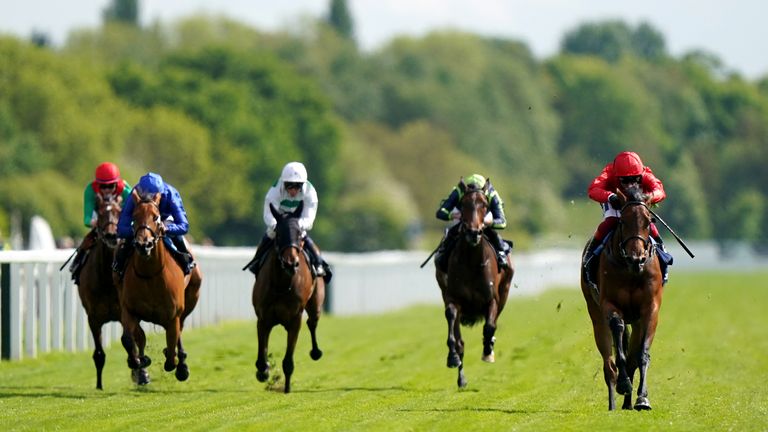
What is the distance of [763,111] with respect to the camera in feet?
539

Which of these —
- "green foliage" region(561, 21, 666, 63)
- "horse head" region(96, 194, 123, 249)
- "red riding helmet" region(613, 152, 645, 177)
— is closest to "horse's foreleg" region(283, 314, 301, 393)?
"horse head" region(96, 194, 123, 249)

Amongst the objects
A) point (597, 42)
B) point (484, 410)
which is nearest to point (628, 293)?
point (484, 410)

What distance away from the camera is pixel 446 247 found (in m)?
17.4

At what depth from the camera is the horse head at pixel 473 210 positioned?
16297 mm

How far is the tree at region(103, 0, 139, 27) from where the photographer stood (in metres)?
133

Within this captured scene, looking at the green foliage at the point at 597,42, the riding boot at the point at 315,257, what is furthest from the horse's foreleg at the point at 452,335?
the green foliage at the point at 597,42

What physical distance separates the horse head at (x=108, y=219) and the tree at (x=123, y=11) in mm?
117311

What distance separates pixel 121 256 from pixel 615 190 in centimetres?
444

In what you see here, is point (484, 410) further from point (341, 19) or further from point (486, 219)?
point (341, 19)

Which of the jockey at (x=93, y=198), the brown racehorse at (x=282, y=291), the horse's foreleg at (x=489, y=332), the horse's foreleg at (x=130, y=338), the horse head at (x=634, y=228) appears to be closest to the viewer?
the horse head at (x=634, y=228)

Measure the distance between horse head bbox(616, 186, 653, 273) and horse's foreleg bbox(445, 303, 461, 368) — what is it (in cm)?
272

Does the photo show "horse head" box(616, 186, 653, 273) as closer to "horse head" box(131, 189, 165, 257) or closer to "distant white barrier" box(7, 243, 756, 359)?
"distant white barrier" box(7, 243, 756, 359)

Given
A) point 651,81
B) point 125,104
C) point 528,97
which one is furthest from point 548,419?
point 651,81

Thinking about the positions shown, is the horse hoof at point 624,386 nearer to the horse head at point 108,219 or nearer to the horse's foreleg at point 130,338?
the horse's foreleg at point 130,338
